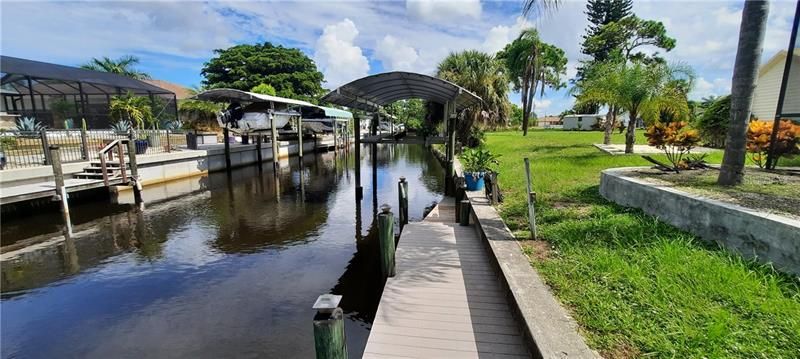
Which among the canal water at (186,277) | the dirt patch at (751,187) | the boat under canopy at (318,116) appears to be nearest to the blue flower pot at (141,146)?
the canal water at (186,277)

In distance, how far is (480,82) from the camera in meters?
25.4

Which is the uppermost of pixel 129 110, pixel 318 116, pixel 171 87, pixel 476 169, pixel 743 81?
pixel 171 87

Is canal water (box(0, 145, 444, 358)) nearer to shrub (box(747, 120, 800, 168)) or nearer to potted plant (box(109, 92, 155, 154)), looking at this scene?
shrub (box(747, 120, 800, 168))

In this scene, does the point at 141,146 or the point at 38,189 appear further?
the point at 141,146

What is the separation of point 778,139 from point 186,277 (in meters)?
11.1

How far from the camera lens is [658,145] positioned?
25.2 ft

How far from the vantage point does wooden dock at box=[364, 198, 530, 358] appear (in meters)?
3.52

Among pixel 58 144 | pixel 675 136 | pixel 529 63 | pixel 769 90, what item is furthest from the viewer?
pixel 529 63

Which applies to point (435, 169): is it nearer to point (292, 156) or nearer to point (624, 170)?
point (292, 156)

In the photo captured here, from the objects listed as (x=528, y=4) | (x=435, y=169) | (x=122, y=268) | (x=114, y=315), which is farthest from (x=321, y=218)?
(x=435, y=169)

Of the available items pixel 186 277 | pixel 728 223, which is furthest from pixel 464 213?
pixel 186 277

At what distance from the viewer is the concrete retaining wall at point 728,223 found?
11.2 ft

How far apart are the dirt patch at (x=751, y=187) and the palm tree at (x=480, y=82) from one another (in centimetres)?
1761

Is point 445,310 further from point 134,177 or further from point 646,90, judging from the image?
point 646,90
